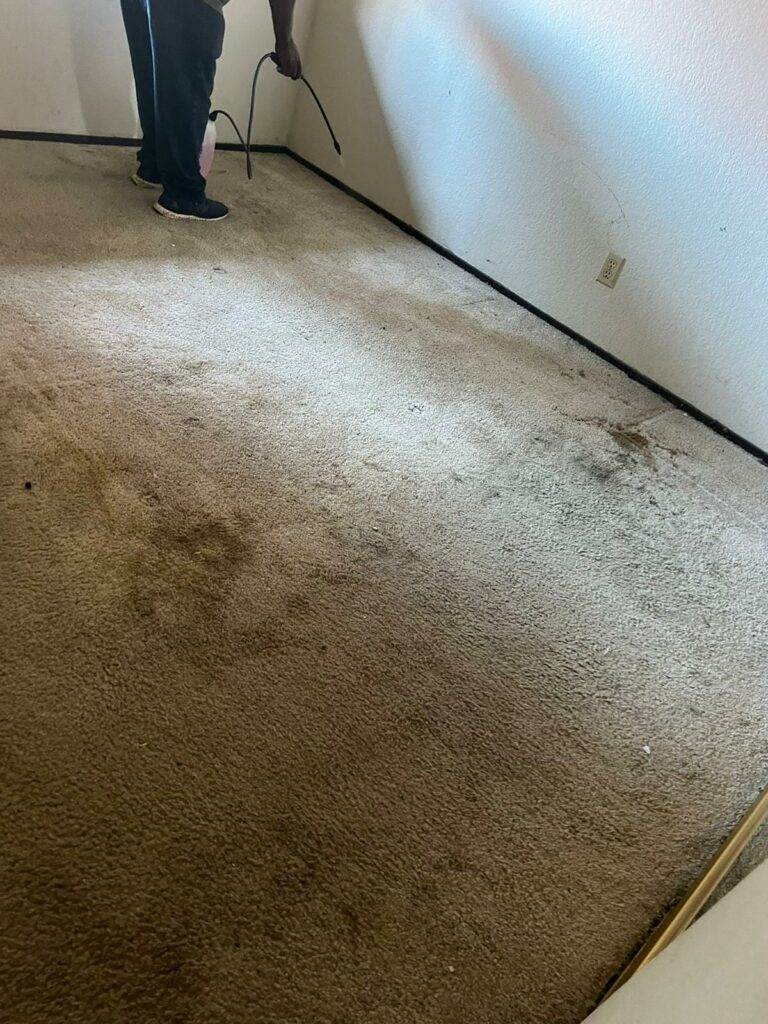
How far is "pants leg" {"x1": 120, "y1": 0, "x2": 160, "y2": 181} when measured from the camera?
2.30 meters

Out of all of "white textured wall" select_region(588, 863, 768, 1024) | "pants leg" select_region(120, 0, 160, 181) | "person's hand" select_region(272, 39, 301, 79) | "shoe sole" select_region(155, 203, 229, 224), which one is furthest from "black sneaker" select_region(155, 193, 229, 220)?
"white textured wall" select_region(588, 863, 768, 1024)

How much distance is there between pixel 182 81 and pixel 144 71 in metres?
0.35

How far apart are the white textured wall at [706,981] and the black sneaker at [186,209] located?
2.50 metres

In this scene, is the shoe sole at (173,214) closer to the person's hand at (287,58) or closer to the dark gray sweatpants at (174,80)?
the dark gray sweatpants at (174,80)

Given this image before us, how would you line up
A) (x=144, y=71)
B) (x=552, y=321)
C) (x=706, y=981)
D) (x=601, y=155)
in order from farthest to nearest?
(x=552, y=321)
(x=144, y=71)
(x=601, y=155)
(x=706, y=981)

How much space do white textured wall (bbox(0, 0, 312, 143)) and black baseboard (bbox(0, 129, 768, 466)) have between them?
3 cm

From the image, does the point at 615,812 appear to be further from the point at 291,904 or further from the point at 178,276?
the point at 178,276

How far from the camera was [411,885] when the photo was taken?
0.92 m

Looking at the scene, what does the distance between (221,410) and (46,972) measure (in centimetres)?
115

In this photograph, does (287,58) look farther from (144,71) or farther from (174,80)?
(144,71)

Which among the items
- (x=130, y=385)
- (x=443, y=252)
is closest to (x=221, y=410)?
(x=130, y=385)

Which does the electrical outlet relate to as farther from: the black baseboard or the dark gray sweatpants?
the dark gray sweatpants

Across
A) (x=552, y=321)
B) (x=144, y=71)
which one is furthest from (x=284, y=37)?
(x=552, y=321)

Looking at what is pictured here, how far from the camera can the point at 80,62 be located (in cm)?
261
